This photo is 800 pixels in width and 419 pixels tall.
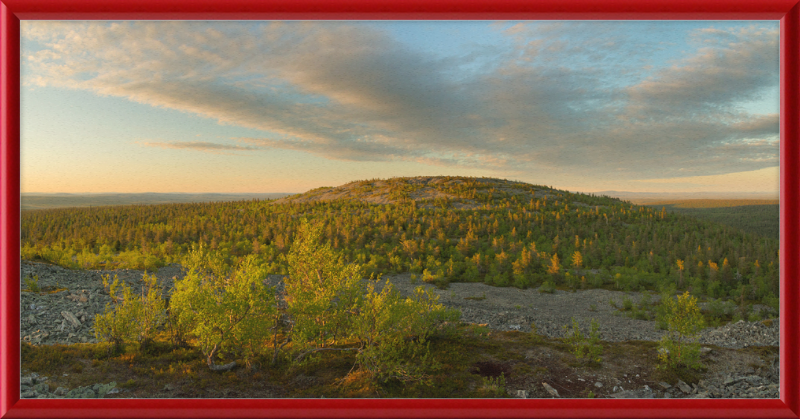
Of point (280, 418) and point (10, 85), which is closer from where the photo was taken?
point (280, 418)

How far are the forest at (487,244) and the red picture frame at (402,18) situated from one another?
19832 millimetres

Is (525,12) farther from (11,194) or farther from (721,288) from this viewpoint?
(721,288)

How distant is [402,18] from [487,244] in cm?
4498

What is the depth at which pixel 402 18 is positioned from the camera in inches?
251

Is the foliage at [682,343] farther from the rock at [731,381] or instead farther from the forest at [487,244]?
the forest at [487,244]

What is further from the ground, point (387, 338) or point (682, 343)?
point (387, 338)

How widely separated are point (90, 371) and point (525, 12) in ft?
48.9

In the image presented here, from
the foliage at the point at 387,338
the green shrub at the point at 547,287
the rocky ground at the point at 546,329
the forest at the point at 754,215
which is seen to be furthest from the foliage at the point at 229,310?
the green shrub at the point at 547,287

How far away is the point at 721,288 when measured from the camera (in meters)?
33.2

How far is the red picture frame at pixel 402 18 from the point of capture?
600cm

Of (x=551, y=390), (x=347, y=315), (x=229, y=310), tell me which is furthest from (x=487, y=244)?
(x=229, y=310)

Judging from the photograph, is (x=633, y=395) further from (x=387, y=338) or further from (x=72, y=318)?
(x=72, y=318)

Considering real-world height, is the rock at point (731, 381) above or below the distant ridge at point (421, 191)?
below

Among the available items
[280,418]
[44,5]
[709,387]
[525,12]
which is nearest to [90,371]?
[280,418]
